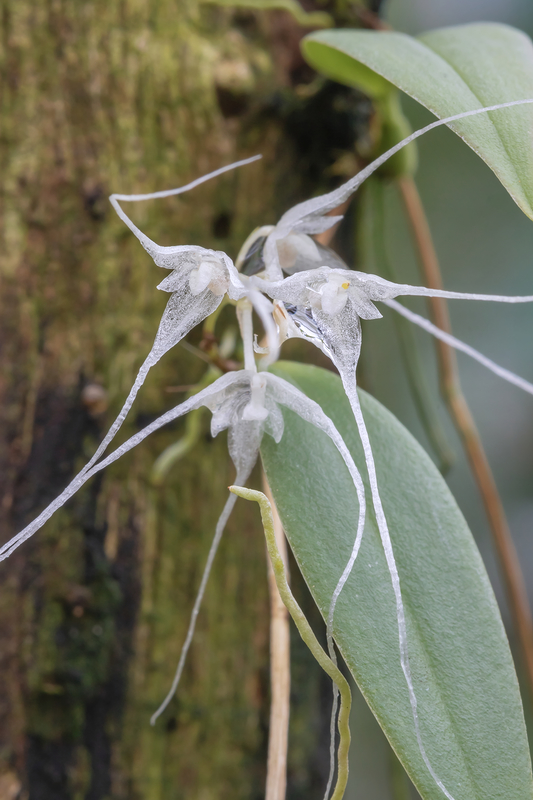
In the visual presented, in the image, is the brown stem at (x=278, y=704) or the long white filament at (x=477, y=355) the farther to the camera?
A: the brown stem at (x=278, y=704)

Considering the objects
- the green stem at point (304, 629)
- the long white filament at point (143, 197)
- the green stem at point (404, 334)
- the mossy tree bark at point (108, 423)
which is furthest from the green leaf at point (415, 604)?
the green stem at point (404, 334)

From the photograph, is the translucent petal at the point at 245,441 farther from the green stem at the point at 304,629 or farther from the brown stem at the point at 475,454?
the brown stem at the point at 475,454

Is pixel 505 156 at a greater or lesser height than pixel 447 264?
lesser

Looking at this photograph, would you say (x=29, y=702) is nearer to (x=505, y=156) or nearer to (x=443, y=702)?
(x=443, y=702)

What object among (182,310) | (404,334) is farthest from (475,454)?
(182,310)

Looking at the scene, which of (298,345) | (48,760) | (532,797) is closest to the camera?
(532,797)

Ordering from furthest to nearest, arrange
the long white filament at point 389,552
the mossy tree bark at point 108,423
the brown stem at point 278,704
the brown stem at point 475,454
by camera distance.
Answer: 1. the brown stem at point 475,454
2. the mossy tree bark at point 108,423
3. the brown stem at point 278,704
4. the long white filament at point 389,552

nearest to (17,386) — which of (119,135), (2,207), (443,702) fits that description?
(2,207)
